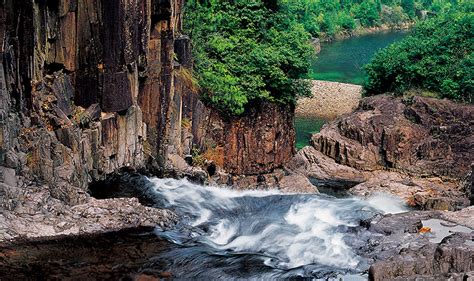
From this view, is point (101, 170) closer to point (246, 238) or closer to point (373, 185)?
point (246, 238)

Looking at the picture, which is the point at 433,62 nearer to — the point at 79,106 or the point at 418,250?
the point at 79,106

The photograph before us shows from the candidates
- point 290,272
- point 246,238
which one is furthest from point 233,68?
point 290,272

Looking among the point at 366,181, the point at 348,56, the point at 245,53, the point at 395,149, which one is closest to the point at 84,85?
the point at 245,53

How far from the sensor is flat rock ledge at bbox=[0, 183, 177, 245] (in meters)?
16.5

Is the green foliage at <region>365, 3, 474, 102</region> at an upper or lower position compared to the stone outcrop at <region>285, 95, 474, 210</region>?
upper

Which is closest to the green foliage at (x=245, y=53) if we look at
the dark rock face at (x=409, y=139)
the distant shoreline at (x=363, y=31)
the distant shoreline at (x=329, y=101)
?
the dark rock face at (x=409, y=139)

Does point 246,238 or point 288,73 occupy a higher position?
point 288,73

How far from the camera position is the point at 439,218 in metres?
20.3

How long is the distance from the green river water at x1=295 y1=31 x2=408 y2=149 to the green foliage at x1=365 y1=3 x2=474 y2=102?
8.36m

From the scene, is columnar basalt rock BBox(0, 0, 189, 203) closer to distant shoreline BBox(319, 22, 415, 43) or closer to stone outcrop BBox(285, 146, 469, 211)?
stone outcrop BBox(285, 146, 469, 211)

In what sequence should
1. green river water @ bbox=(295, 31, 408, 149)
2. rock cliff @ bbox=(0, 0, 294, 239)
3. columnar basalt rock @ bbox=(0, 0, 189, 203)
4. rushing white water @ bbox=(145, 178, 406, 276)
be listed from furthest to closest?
green river water @ bbox=(295, 31, 408, 149) → columnar basalt rock @ bbox=(0, 0, 189, 203) → rock cliff @ bbox=(0, 0, 294, 239) → rushing white water @ bbox=(145, 178, 406, 276)

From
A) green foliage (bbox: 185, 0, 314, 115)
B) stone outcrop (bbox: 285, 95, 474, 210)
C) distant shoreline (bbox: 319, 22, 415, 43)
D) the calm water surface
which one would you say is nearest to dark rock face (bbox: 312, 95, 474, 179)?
stone outcrop (bbox: 285, 95, 474, 210)

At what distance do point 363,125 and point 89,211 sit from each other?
855 inches

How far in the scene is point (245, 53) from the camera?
34062 millimetres
